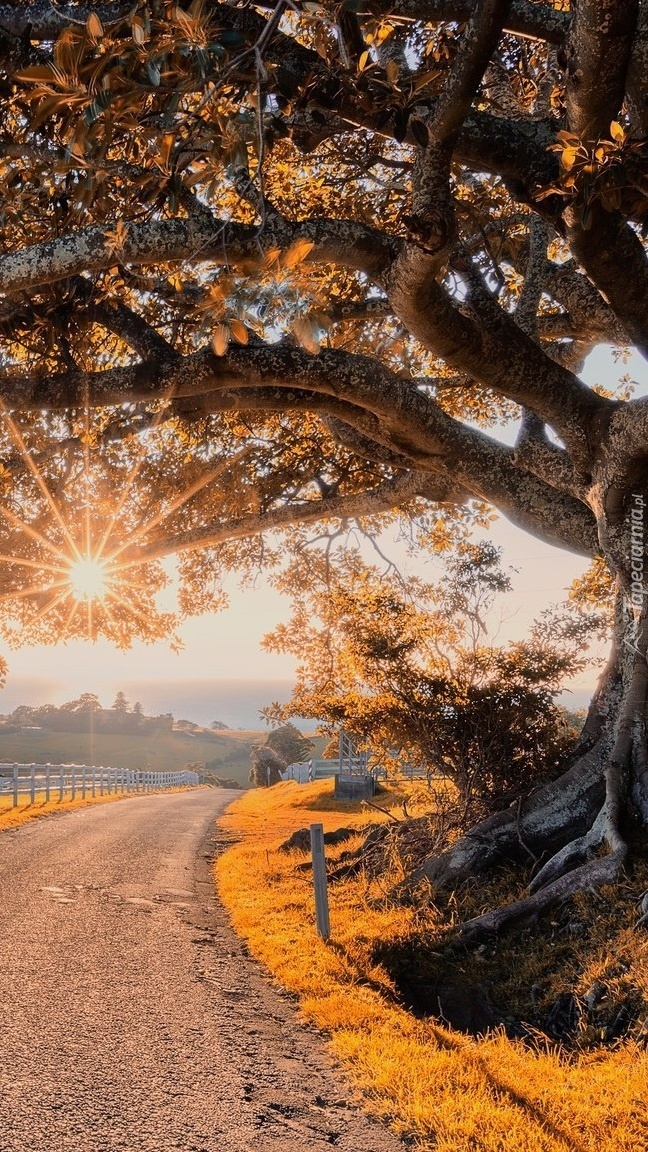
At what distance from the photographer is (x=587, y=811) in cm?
852

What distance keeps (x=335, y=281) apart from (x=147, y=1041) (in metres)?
9.22

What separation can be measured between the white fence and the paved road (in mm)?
14073

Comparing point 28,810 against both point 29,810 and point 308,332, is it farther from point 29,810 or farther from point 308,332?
point 308,332

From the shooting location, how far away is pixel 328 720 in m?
11.4

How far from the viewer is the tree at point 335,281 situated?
3094mm

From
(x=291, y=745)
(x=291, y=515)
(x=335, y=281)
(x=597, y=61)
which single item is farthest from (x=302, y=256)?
(x=291, y=745)

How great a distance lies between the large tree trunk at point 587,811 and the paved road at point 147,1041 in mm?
2908

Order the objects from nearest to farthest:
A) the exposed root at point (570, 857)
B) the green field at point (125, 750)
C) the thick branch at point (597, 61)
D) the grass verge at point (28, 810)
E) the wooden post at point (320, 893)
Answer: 1. the thick branch at point (597, 61)
2. the wooden post at point (320, 893)
3. the exposed root at point (570, 857)
4. the grass verge at point (28, 810)
5. the green field at point (125, 750)

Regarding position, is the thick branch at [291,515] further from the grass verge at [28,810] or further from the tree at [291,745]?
the tree at [291,745]

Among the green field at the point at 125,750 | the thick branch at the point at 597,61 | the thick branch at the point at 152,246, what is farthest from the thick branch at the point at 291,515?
the green field at the point at 125,750

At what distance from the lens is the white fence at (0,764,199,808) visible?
2203 cm

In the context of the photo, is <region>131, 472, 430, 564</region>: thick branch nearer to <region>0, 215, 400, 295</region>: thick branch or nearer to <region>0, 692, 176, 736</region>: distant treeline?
<region>0, 215, 400, 295</region>: thick branch

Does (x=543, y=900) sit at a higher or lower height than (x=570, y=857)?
lower

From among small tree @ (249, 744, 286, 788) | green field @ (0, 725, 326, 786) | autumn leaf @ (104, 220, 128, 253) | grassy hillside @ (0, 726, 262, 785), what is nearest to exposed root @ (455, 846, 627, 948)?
autumn leaf @ (104, 220, 128, 253)
